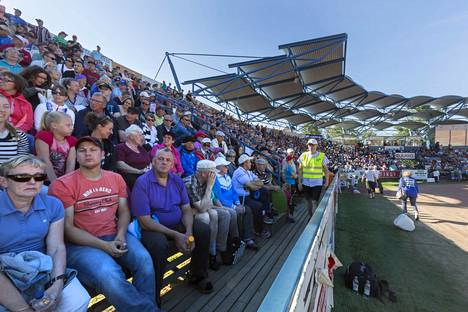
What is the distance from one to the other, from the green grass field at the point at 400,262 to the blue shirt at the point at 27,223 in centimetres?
399

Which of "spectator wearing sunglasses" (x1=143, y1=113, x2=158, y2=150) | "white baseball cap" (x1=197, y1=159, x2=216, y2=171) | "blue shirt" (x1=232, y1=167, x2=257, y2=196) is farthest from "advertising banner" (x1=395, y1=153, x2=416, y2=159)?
"white baseball cap" (x1=197, y1=159, x2=216, y2=171)

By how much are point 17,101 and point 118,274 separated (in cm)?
238

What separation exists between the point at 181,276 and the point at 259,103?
21.0m

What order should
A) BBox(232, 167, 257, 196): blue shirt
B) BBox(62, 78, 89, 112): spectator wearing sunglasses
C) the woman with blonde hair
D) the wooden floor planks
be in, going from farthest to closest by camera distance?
BBox(232, 167, 257, 196): blue shirt, BBox(62, 78, 89, 112): spectator wearing sunglasses, the wooden floor planks, the woman with blonde hair

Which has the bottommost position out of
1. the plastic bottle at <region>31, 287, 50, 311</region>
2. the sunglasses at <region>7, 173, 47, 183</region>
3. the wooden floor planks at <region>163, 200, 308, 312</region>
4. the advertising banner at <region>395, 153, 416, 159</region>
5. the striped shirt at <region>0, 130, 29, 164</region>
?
the wooden floor planks at <region>163, 200, 308, 312</region>

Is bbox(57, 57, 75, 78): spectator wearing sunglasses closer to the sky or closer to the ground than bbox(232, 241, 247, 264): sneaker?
closer to the sky

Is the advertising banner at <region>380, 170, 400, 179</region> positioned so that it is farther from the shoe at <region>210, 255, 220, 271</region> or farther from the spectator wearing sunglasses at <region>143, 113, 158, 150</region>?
the shoe at <region>210, 255, 220, 271</region>

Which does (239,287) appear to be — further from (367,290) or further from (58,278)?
(367,290)

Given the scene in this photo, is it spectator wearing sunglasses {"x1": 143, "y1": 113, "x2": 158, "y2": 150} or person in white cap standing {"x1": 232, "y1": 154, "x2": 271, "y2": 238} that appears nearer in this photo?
person in white cap standing {"x1": 232, "y1": 154, "x2": 271, "y2": 238}

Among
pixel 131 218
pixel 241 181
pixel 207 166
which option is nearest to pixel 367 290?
pixel 241 181

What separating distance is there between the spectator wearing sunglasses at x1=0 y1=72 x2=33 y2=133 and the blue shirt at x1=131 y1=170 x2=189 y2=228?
4.99 feet

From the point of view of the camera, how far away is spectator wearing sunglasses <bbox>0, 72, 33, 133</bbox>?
2898mm

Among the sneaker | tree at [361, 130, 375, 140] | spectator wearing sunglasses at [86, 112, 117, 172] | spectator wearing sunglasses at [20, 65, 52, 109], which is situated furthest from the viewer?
tree at [361, 130, 375, 140]

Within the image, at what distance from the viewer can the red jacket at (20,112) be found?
289cm
